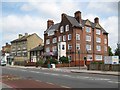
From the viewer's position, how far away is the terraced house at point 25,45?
310ft

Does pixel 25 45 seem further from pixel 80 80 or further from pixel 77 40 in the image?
pixel 80 80

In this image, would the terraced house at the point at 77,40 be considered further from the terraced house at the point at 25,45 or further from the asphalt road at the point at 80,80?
the asphalt road at the point at 80,80

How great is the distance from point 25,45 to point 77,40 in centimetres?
3159

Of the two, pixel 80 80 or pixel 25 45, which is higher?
pixel 25 45

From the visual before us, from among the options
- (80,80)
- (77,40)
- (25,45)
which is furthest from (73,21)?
(80,80)

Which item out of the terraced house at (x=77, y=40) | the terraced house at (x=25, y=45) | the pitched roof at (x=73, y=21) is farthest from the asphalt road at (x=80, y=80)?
the terraced house at (x=25, y=45)

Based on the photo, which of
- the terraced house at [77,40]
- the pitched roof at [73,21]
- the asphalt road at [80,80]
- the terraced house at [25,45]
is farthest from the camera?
the terraced house at [25,45]

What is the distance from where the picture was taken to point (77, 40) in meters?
69.0

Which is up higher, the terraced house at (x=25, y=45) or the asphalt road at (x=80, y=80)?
the terraced house at (x=25, y=45)

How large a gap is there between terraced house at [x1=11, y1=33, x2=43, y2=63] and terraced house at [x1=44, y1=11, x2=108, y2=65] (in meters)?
16.7

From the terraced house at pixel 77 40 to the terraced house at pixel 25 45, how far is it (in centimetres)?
1671

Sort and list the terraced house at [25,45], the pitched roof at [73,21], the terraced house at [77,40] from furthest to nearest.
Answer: the terraced house at [25,45] < the pitched roof at [73,21] < the terraced house at [77,40]

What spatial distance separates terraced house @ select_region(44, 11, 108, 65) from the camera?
68.5 m

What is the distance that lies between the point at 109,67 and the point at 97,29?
3890 centimetres
